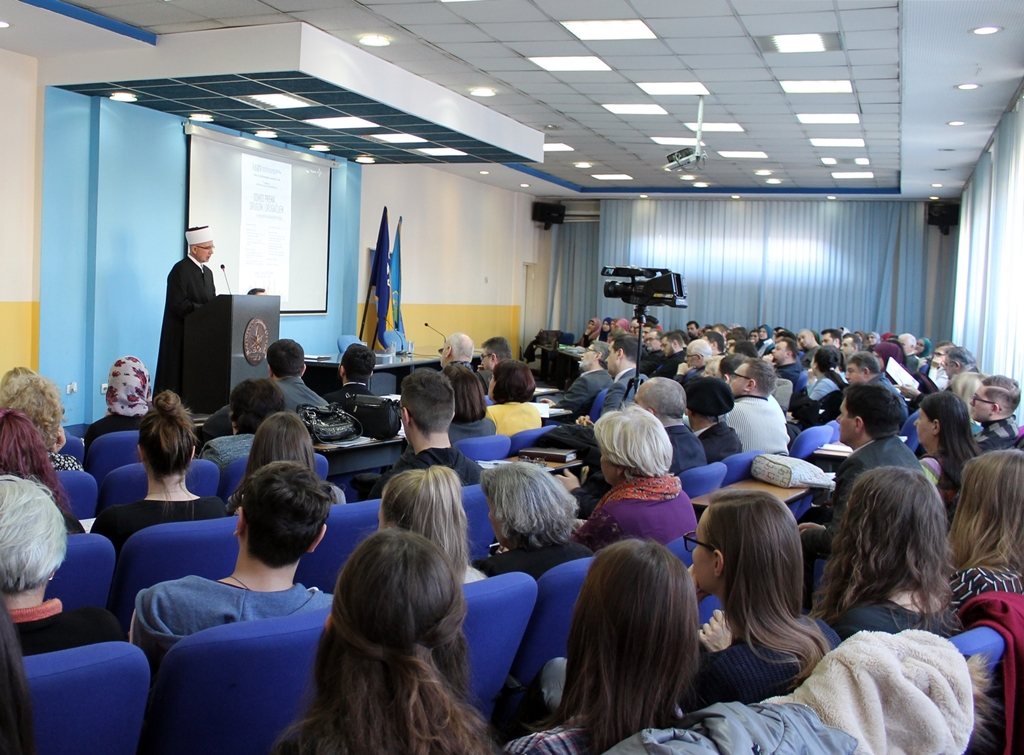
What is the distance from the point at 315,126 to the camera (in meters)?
9.18

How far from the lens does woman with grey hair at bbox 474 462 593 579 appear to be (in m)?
2.61

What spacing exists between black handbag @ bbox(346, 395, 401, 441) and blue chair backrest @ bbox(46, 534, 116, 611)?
2634 mm

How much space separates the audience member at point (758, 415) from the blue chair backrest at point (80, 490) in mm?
3343

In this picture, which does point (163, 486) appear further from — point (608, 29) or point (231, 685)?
point (608, 29)

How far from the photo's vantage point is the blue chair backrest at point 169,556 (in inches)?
97.7

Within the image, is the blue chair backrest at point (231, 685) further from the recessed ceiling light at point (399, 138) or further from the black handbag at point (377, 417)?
the recessed ceiling light at point (399, 138)

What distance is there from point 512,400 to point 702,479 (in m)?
1.75

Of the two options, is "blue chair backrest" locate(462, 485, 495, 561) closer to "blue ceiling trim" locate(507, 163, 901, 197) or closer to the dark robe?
the dark robe

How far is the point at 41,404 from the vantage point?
12.3 ft

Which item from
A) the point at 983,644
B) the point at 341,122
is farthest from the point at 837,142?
the point at 983,644

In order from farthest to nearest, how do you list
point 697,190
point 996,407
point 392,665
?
1. point 697,190
2. point 996,407
3. point 392,665

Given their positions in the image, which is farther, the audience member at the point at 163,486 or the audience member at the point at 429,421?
the audience member at the point at 429,421

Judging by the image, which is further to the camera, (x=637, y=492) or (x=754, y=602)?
(x=637, y=492)

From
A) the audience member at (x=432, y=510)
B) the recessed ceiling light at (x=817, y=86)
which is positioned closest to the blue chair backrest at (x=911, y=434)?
the recessed ceiling light at (x=817, y=86)
